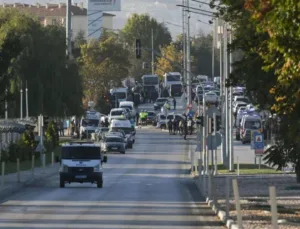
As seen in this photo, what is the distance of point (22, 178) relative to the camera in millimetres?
48406

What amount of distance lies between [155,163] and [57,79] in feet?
40.6

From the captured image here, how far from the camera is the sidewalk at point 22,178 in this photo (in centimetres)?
3953

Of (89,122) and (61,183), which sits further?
(89,122)

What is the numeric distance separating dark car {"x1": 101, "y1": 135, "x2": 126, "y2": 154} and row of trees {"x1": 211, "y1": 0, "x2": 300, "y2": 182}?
4855 centimetres

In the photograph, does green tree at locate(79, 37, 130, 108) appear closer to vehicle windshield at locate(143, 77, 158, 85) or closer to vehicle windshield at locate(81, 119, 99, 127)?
vehicle windshield at locate(143, 77, 158, 85)

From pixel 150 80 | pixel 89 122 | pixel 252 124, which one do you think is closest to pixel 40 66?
pixel 252 124

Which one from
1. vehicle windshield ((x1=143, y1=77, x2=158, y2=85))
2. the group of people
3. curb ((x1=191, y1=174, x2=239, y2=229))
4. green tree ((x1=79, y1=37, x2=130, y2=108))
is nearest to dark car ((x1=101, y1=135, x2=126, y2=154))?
the group of people

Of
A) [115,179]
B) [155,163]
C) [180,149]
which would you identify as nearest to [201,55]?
[180,149]

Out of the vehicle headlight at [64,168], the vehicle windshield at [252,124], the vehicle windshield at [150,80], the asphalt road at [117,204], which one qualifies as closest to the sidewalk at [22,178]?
the asphalt road at [117,204]

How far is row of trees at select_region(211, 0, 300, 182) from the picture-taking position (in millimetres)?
14711

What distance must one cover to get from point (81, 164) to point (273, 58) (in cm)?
2587

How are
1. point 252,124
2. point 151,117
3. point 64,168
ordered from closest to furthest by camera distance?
1. point 64,168
2. point 252,124
3. point 151,117

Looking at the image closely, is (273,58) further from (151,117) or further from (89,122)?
(151,117)

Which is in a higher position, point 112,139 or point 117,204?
point 112,139
